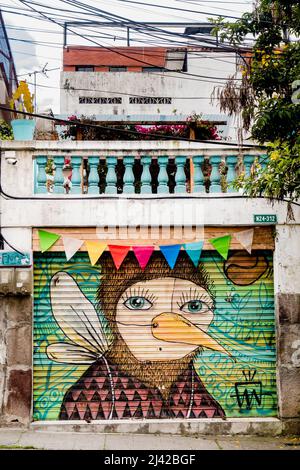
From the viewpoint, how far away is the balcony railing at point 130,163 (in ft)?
28.9

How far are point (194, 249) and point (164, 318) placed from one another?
115 centimetres

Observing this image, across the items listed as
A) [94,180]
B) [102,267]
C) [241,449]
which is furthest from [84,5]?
[241,449]

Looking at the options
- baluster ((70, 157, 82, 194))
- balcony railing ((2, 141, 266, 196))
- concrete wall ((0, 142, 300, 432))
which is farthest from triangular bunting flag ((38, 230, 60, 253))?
baluster ((70, 157, 82, 194))

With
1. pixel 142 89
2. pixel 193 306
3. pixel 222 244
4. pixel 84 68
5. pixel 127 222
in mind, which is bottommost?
pixel 193 306

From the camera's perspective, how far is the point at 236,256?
891 cm

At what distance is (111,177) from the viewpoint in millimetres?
8852

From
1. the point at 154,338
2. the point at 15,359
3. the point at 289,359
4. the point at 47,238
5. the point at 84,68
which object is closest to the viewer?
the point at 15,359

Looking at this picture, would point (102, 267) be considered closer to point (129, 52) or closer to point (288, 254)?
point (288, 254)

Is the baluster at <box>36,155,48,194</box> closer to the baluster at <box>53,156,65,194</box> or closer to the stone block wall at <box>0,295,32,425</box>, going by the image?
the baluster at <box>53,156,65,194</box>

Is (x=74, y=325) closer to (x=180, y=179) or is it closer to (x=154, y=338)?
(x=154, y=338)

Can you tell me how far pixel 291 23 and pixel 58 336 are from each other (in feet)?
18.4

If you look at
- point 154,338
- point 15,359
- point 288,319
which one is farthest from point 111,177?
point 288,319

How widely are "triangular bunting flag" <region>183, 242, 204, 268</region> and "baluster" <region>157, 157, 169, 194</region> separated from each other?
91cm

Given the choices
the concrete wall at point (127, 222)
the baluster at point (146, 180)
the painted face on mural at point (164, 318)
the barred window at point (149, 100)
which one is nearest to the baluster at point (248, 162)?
the concrete wall at point (127, 222)
